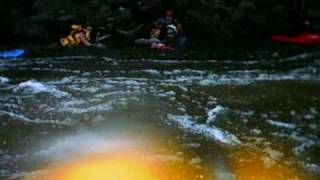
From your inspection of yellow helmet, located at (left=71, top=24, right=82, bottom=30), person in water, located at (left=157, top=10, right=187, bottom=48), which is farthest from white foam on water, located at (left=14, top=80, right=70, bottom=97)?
person in water, located at (left=157, top=10, right=187, bottom=48)

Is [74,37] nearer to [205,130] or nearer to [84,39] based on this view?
[84,39]

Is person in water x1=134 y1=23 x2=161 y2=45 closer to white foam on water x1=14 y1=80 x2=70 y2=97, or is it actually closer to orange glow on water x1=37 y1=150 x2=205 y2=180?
white foam on water x1=14 y1=80 x2=70 y2=97

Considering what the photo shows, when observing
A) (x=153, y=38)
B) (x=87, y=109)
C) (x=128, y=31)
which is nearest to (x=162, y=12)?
(x=128, y=31)

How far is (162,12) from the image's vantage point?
16.5 m

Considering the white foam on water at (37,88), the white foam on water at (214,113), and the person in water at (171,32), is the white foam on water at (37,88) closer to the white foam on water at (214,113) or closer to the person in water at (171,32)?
the white foam on water at (214,113)

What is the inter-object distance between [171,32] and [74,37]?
2225mm

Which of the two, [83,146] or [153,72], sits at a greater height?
[83,146]

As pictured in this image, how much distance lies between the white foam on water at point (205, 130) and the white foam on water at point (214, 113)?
25cm

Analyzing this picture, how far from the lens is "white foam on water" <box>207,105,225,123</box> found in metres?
8.20

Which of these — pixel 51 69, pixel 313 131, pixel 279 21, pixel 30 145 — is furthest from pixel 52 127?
pixel 279 21

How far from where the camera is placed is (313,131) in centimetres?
779

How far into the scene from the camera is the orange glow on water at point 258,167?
626 centimetres

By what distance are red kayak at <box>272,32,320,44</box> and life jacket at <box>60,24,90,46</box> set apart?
15.4 ft

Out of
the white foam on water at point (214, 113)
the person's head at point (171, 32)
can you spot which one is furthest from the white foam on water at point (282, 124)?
the person's head at point (171, 32)
